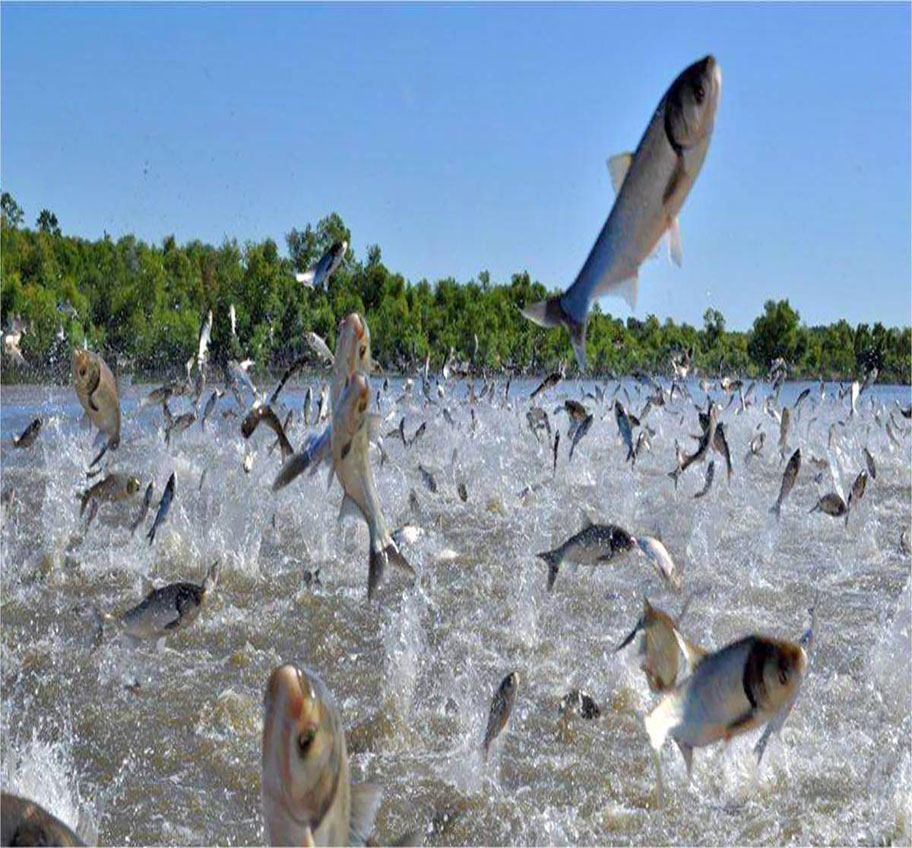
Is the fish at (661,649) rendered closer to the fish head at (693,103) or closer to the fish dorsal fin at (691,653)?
the fish dorsal fin at (691,653)

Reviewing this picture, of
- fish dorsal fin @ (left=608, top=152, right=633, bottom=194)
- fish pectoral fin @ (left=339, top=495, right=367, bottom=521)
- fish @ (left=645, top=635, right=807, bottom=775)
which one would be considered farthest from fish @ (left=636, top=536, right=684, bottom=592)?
fish dorsal fin @ (left=608, top=152, right=633, bottom=194)

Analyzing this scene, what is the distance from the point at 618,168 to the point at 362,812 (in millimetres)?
927

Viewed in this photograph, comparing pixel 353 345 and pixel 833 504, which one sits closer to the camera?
pixel 353 345

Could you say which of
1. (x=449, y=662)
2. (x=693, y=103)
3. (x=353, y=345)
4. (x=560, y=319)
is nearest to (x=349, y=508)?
(x=353, y=345)

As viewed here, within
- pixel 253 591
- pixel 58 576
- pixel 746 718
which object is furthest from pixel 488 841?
pixel 58 576

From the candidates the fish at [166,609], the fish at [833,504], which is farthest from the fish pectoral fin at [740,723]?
the fish at [833,504]

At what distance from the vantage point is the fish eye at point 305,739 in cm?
149

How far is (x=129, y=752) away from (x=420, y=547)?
4.99 meters

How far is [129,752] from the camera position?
5711 mm

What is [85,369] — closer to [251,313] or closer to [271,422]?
[271,422]

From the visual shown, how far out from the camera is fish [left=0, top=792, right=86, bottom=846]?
1733mm

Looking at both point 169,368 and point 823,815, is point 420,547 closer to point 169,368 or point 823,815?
point 823,815

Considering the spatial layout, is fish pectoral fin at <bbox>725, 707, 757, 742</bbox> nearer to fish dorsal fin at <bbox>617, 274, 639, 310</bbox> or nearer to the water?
fish dorsal fin at <bbox>617, 274, 639, 310</bbox>

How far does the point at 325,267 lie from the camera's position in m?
4.90
